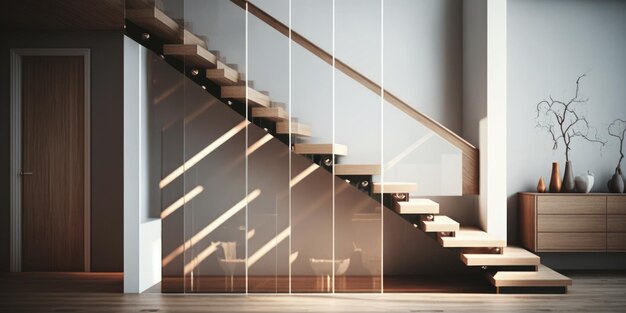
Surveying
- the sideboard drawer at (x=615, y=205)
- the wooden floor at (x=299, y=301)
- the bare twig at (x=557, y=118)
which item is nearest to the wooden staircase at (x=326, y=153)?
the wooden floor at (x=299, y=301)

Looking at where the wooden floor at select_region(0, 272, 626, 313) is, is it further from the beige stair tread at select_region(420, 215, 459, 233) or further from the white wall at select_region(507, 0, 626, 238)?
the white wall at select_region(507, 0, 626, 238)

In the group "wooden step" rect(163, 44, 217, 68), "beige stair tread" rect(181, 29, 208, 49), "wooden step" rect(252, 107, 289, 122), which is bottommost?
"wooden step" rect(252, 107, 289, 122)

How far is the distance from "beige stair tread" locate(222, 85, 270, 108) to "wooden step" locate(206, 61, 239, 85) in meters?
0.06

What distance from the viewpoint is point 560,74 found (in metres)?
7.14

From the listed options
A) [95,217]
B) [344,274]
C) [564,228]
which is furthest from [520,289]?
[95,217]

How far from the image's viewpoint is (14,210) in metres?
7.07

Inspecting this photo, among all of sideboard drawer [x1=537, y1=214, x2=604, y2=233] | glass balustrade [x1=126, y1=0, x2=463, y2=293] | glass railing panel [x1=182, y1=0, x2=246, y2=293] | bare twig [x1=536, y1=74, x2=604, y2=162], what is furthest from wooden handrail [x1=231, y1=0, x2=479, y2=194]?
bare twig [x1=536, y1=74, x2=604, y2=162]

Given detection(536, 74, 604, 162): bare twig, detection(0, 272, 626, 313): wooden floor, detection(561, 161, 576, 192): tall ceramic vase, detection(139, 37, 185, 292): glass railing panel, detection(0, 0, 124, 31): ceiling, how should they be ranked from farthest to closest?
1. detection(536, 74, 604, 162): bare twig
2. detection(561, 161, 576, 192): tall ceramic vase
3. detection(0, 0, 124, 31): ceiling
4. detection(139, 37, 185, 292): glass railing panel
5. detection(0, 272, 626, 313): wooden floor

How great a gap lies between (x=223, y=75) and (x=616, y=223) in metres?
4.32

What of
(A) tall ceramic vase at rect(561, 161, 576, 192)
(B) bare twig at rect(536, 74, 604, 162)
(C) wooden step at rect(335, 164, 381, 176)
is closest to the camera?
(C) wooden step at rect(335, 164, 381, 176)

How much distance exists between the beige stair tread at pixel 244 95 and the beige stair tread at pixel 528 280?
2.63m

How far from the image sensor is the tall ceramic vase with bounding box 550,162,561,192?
6770mm

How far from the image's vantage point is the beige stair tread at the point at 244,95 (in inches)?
225

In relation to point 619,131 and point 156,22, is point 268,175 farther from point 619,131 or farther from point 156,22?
point 619,131
